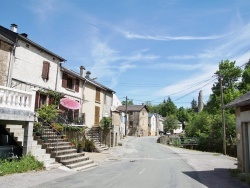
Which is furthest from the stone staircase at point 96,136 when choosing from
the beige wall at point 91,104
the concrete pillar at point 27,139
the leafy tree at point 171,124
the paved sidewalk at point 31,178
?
the leafy tree at point 171,124

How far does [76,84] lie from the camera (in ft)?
88.0

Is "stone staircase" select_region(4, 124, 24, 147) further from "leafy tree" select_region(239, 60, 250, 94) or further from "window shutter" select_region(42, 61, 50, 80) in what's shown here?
"leafy tree" select_region(239, 60, 250, 94)

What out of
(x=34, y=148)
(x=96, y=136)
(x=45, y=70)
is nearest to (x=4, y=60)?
(x=45, y=70)

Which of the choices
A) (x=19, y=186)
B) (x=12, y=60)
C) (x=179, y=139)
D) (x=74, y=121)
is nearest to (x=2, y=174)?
(x=19, y=186)

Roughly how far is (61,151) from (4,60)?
284 inches

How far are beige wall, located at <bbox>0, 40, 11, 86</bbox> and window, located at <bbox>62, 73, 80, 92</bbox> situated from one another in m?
7.40

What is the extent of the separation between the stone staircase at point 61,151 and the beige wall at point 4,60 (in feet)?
14.3

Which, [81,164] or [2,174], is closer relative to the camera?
[2,174]

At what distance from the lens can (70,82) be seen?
26016 mm

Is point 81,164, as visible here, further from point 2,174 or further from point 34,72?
point 34,72

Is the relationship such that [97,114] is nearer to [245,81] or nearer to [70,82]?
[70,82]

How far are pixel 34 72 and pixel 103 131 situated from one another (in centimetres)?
1275

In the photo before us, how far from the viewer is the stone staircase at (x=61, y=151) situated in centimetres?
1503

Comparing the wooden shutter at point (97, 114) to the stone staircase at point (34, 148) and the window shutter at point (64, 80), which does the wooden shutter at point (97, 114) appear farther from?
the stone staircase at point (34, 148)
